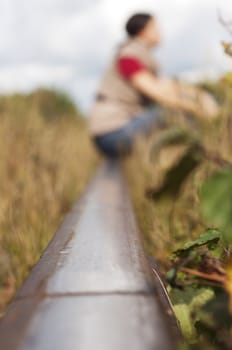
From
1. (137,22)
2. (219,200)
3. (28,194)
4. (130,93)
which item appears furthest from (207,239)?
(137,22)

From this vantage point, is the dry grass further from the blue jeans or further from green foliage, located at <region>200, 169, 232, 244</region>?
green foliage, located at <region>200, 169, 232, 244</region>

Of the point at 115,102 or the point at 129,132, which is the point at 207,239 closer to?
the point at 129,132

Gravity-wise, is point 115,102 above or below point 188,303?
above

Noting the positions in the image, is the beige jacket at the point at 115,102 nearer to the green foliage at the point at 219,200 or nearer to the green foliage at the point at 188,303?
the green foliage at the point at 188,303

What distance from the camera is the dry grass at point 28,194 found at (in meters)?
2.33

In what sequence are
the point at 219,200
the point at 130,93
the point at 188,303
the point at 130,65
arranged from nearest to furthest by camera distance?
1. the point at 219,200
2. the point at 188,303
3. the point at 130,65
4. the point at 130,93

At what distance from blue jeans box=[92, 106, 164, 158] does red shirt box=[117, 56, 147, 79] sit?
0.38 metres

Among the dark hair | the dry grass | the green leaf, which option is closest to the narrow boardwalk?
the green leaf

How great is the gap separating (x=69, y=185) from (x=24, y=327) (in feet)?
9.92

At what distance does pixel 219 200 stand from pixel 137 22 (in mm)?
4980

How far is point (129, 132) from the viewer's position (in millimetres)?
5195

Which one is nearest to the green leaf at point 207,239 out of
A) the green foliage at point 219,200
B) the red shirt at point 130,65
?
the green foliage at point 219,200

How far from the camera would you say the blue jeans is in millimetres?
5066

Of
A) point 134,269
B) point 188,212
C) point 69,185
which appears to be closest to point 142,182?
point 69,185
